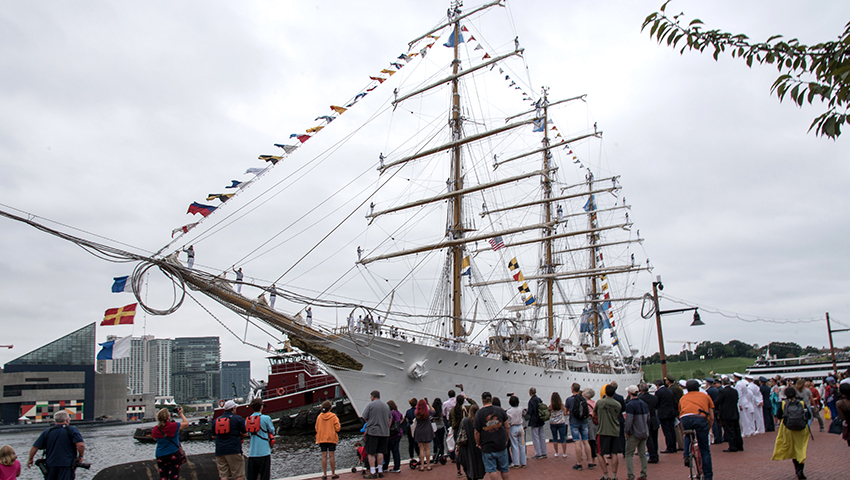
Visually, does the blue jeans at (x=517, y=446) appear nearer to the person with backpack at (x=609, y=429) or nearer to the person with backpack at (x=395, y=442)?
the person with backpack at (x=609, y=429)

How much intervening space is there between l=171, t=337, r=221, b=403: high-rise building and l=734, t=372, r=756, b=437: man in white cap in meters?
123

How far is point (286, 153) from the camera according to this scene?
1611 cm

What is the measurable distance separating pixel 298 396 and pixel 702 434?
28061mm

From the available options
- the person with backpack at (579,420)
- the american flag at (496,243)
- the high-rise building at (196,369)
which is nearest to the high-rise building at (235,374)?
the high-rise building at (196,369)

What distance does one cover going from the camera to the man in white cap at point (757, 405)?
1362cm

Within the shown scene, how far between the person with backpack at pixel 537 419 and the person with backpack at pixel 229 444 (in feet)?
18.3

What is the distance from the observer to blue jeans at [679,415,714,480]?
792 centimetres

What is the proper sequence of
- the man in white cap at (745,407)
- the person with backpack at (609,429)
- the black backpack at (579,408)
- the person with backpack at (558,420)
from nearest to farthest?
1. the person with backpack at (609,429)
2. the black backpack at (579,408)
3. the person with backpack at (558,420)
4. the man in white cap at (745,407)

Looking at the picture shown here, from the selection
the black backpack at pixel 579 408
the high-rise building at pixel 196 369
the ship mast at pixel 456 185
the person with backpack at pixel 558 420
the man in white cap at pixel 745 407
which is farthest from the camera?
the high-rise building at pixel 196 369

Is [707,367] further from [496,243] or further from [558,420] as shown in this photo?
[558,420]

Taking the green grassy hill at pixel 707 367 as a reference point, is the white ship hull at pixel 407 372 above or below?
above

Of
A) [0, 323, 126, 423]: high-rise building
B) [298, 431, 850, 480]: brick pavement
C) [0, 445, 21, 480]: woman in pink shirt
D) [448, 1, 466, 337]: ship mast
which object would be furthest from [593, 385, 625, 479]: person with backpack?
[0, 323, 126, 423]: high-rise building

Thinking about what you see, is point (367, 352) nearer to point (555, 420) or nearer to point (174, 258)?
point (174, 258)

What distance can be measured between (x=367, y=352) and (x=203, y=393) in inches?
5235
